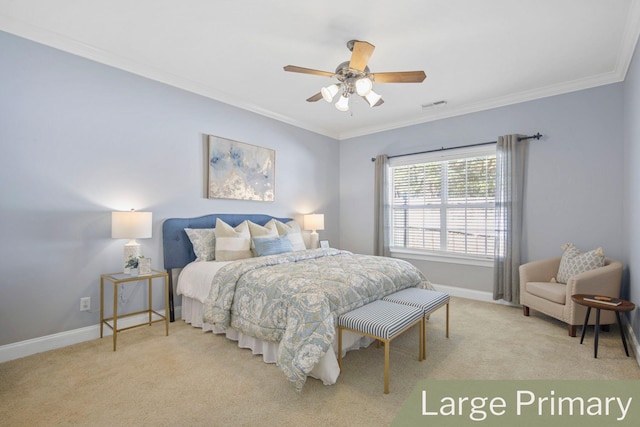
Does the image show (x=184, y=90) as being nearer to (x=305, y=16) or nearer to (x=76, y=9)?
(x=76, y=9)

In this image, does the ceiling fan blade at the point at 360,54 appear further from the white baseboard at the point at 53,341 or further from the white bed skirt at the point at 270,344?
the white baseboard at the point at 53,341

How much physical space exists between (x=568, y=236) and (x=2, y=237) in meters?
5.62

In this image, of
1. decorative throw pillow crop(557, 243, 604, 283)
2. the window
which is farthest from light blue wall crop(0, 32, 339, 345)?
decorative throw pillow crop(557, 243, 604, 283)

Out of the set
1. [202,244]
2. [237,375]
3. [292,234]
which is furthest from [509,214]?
[202,244]

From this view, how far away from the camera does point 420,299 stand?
2.71m

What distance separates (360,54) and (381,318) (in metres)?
1.98

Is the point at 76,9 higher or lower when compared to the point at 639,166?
higher

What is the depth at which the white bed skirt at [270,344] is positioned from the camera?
2.15 meters

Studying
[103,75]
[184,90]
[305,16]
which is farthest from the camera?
[184,90]

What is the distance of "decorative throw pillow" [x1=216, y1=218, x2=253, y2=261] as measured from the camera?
347 centimetres

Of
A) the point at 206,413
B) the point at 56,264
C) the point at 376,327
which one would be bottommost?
the point at 206,413

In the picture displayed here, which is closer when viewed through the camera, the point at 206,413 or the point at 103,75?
the point at 206,413

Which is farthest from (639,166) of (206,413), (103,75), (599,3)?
(103,75)

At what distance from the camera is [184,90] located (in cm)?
367
